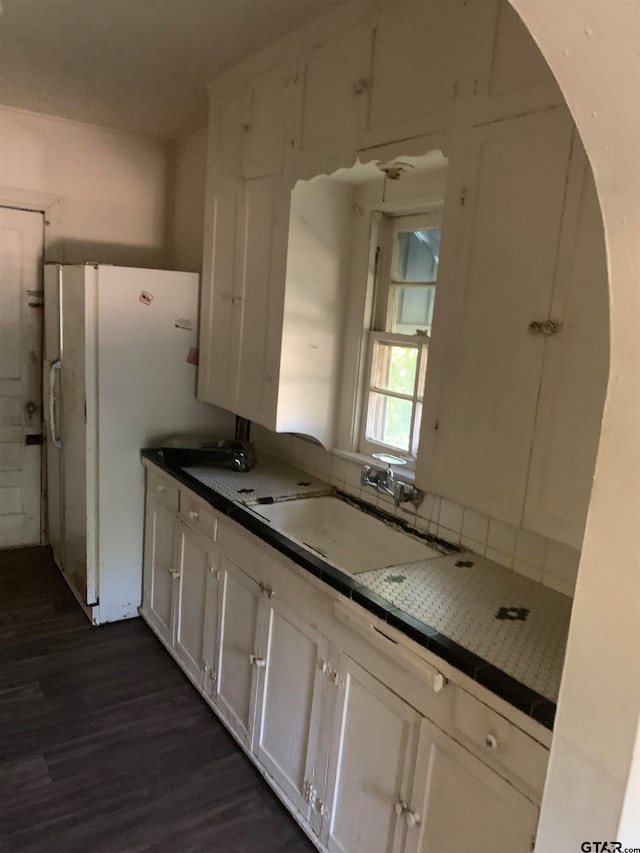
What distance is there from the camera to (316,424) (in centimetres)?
268

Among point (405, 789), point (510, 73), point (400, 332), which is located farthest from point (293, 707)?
point (510, 73)

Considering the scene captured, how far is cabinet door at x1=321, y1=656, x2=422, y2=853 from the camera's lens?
1592 mm

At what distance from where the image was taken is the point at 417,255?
2.47 meters

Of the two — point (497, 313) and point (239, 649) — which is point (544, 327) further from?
point (239, 649)

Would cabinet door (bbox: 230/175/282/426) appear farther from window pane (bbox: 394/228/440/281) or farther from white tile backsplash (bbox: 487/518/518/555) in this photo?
white tile backsplash (bbox: 487/518/518/555)

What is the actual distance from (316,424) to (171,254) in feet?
6.35

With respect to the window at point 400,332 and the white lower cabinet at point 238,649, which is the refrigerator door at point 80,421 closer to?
the white lower cabinet at point 238,649

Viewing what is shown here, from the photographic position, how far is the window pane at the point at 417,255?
2.40m

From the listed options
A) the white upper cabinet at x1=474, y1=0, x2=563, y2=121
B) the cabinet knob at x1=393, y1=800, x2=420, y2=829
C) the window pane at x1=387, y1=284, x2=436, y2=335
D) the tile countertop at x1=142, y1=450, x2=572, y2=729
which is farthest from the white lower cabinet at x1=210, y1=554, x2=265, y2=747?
the white upper cabinet at x1=474, y1=0, x2=563, y2=121

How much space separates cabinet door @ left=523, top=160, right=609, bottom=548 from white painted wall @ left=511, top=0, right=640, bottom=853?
696 millimetres

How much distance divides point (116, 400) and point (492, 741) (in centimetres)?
230

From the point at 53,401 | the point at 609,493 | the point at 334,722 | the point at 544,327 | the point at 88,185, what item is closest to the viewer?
the point at 609,493

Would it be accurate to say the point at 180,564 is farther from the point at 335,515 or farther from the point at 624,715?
the point at 624,715

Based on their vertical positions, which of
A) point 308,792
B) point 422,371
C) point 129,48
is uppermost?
point 129,48
